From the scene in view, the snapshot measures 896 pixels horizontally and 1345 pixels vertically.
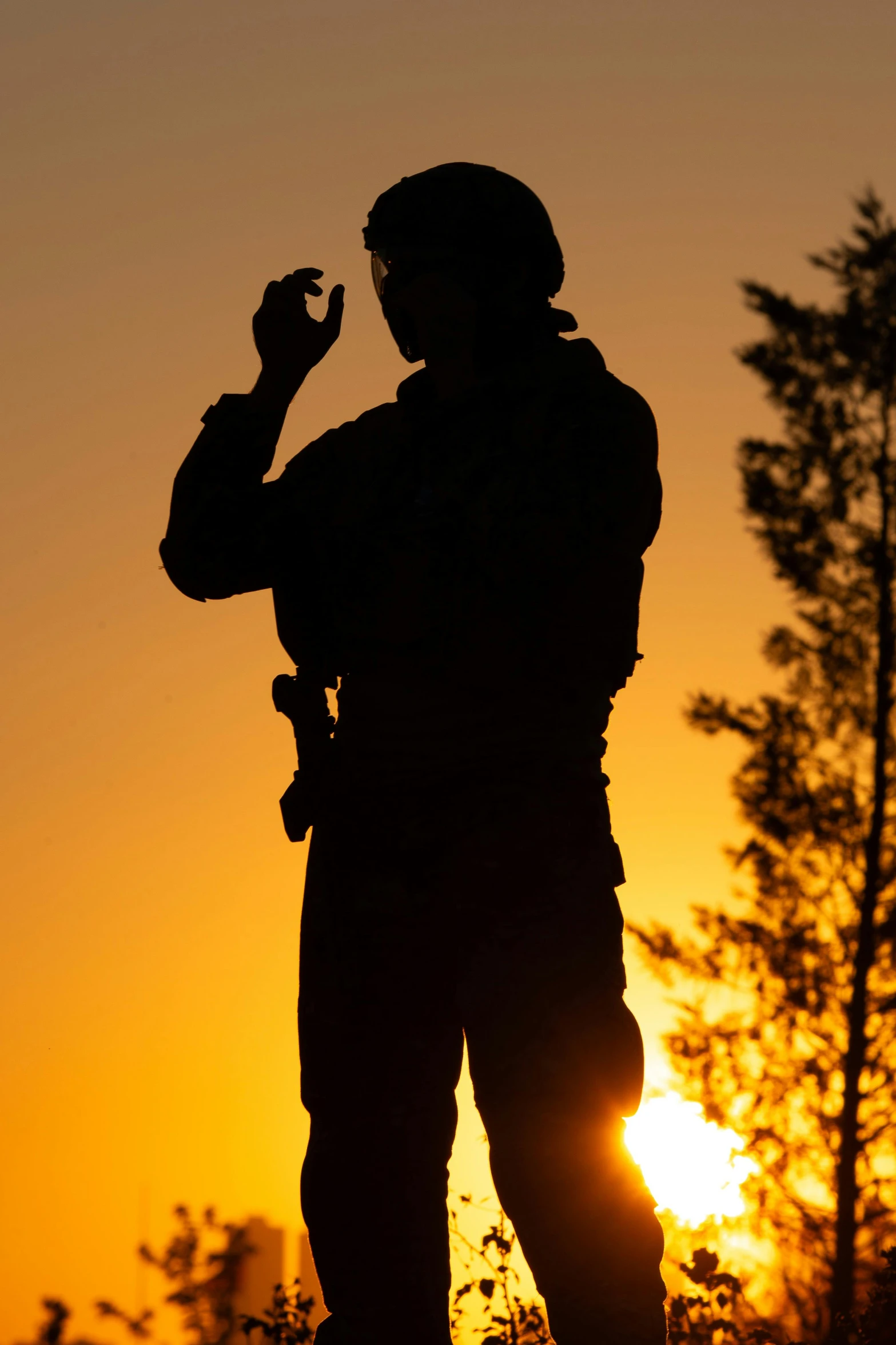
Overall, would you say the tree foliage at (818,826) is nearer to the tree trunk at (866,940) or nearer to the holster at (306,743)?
the tree trunk at (866,940)

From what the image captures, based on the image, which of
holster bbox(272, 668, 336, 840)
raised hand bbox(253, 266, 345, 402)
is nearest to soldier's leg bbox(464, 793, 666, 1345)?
holster bbox(272, 668, 336, 840)

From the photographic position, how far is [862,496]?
18.1m

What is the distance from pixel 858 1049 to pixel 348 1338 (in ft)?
44.2

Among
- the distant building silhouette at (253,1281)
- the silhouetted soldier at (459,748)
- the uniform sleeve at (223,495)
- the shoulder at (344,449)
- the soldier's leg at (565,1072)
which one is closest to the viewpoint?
the soldier's leg at (565,1072)

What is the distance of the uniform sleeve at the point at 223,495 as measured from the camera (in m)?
4.19

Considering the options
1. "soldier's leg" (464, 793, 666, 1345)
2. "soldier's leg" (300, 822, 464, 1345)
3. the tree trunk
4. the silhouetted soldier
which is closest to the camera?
"soldier's leg" (464, 793, 666, 1345)

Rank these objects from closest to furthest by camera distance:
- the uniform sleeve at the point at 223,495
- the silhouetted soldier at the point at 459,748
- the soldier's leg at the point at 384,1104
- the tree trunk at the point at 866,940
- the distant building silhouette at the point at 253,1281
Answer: the silhouetted soldier at the point at 459,748 → the soldier's leg at the point at 384,1104 → the uniform sleeve at the point at 223,495 → the distant building silhouette at the point at 253,1281 → the tree trunk at the point at 866,940

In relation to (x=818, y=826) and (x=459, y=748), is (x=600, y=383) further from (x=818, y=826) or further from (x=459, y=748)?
(x=818, y=826)

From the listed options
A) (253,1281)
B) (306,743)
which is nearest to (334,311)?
(306,743)

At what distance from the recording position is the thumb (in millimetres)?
4336

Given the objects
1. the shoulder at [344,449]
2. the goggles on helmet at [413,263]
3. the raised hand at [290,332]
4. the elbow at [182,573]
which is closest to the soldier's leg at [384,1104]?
the elbow at [182,573]

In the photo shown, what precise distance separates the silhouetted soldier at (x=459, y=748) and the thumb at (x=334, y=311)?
1.1 inches

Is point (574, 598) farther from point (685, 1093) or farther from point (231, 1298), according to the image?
point (685, 1093)

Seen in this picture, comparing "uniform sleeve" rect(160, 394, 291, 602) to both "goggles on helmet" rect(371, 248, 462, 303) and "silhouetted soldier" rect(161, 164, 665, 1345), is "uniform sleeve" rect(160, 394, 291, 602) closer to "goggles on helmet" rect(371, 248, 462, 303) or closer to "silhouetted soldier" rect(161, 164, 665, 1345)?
"silhouetted soldier" rect(161, 164, 665, 1345)
